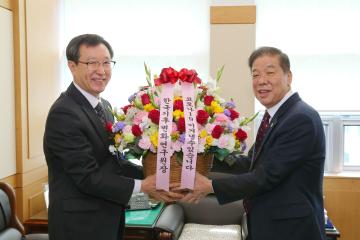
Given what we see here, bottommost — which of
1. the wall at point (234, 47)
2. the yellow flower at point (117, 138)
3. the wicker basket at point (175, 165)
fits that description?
the wicker basket at point (175, 165)

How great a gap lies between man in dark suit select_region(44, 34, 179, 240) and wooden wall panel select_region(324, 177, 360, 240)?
223 centimetres

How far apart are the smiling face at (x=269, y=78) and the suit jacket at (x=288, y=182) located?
97mm

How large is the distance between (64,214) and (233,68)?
215cm

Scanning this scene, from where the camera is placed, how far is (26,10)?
3031 mm

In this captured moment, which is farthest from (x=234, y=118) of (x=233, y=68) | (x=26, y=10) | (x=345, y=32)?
(x=345, y=32)

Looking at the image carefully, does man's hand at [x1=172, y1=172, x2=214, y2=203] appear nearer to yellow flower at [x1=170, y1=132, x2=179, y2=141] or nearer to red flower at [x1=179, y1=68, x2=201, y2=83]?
yellow flower at [x1=170, y1=132, x2=179, y2=141]

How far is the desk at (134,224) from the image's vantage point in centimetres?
296

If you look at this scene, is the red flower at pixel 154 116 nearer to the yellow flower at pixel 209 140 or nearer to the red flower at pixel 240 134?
the yellow flower at pixel 209 140

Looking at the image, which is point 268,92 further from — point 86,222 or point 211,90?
point 86,222

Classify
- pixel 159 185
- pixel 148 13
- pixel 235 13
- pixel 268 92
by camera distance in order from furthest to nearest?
pixel 148 13
pixel 235 13
pixel 268 92
pixel 159 185

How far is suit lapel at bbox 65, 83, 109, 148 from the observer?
1797mm

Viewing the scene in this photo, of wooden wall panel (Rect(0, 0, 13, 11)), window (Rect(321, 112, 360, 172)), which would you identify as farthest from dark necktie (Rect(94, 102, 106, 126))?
window (Rect(321, 112, 360, 172))

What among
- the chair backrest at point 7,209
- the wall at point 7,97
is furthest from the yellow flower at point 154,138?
the wall at point 7,97

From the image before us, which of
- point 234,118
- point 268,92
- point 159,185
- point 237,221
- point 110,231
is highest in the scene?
point 268,92
